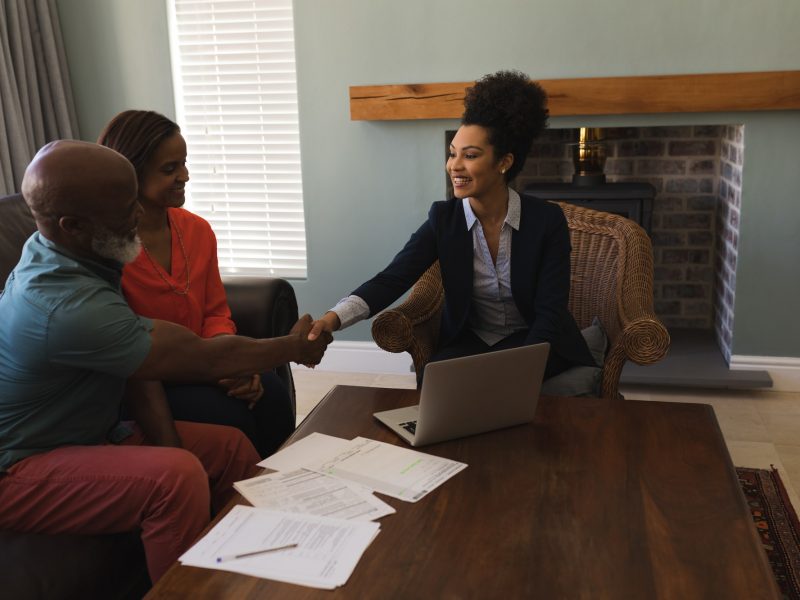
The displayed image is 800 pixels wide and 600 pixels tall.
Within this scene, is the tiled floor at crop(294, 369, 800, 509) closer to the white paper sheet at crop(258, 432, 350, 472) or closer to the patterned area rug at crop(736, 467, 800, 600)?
the patterned area rug at crop(736, 467, 800, 600)

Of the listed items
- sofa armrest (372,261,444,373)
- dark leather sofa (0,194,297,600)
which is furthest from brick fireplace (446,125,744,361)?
dark leather sofa (0,194,297,600)

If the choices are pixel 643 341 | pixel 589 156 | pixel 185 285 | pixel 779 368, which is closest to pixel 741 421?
pixel 779 368

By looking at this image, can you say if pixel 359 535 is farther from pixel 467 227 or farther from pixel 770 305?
pixel 770 305

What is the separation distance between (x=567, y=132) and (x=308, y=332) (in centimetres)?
219

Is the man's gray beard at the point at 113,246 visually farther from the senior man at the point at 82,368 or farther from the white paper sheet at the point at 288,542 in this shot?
the white paper sheet at the point at 288,542

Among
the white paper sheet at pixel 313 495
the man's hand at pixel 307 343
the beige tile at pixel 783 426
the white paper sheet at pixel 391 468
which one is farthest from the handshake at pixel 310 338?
the beige tile at pixel 783 426

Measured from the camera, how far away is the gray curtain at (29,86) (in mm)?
3352

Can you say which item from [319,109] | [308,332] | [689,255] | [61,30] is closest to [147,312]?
[308,332]

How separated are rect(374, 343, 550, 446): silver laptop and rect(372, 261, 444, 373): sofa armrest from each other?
1.85 ft

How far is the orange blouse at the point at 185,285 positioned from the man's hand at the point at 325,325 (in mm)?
254

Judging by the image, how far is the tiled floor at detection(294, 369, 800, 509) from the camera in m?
2.77

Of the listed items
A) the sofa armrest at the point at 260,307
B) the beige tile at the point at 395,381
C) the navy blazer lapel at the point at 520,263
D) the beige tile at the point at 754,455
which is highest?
the navy blazer lapel at the point at 520,263

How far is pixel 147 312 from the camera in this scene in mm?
2070

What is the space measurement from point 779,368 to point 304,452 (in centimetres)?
236
